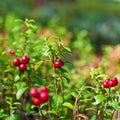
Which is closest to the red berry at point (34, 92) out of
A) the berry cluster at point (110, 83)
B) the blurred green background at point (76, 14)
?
the berry cluster at point (110, 83)

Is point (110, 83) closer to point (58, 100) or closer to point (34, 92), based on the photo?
point (58, 100)

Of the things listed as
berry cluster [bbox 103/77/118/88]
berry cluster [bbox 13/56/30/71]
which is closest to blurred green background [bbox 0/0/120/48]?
berry cluster [bbox 13/56/30/71]

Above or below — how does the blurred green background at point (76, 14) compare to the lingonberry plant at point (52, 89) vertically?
above

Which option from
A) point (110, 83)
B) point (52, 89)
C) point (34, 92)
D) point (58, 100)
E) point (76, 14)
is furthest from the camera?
point (76, 14)

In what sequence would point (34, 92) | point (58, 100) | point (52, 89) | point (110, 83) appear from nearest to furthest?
point (34, 92) < point (110, 83) < point (58, 100) < point (52, 89)

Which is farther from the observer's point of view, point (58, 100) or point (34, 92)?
point (58, 100)

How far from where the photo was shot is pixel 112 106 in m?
2.92

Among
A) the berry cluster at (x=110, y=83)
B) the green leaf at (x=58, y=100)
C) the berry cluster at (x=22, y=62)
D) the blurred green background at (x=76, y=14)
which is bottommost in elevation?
the green leaf at (x=58, y=100)

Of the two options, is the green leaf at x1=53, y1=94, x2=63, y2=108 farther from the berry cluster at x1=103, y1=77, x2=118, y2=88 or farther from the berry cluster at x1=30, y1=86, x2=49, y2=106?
the berry cluster at x1=30, y1=86, x2=49, y2=106

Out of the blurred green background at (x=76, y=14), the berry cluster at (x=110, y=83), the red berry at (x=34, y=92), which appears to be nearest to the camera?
the red berry at (x=34, y=92)

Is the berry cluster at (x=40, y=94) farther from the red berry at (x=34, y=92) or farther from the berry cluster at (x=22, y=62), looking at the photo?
the berry cluster at (x=22, y=62)

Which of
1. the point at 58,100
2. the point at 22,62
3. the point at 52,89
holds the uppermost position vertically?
the point at 22,62

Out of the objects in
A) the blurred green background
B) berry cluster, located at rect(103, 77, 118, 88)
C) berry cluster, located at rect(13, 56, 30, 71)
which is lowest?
berry cluster, located at rect(103, 77, 118, 88)

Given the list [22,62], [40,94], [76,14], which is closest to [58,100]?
[22,62]
